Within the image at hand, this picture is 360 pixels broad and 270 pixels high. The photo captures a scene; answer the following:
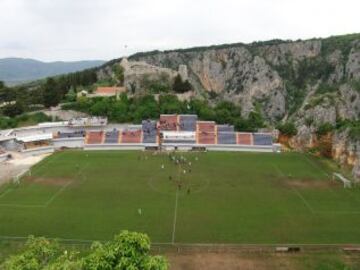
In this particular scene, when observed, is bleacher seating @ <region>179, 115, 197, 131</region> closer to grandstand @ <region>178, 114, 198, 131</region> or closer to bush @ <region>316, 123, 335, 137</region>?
grandstand @ <region>178, 114, 198, 131</region>

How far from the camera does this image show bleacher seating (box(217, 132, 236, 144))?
78300 mm

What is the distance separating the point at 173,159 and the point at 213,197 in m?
18.6

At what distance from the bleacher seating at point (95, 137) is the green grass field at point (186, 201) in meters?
8.06

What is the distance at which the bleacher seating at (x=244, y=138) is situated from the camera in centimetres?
7812

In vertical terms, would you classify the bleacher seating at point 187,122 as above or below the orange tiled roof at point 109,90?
below

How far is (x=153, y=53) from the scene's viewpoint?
548 ft

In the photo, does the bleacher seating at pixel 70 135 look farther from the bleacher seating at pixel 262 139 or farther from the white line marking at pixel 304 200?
the white line marking at pixel 304 200

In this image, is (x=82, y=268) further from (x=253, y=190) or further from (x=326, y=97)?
(x=326, y=97)

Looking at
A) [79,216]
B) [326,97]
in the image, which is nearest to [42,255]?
[79,216]

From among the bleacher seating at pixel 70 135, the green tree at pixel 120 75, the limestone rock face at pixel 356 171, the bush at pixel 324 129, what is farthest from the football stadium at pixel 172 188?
the green tree at pixel 120 75

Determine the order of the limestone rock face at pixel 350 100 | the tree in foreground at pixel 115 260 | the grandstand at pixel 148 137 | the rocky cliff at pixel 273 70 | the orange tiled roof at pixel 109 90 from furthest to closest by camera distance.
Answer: the rocky cliff at pixel 273 70 < the limestone rock face at pixel 350 100 < the orange tiled roof at pixel 109 90 < the grandstand at pixel 148 137 < the tree in foreground at pixel 115 260

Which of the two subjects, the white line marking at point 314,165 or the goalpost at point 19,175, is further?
the white line marking at point 314,165

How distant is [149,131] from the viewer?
80.9 m

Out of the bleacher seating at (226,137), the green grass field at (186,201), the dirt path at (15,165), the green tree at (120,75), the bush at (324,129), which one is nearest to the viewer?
the green grass field at (186,201)
